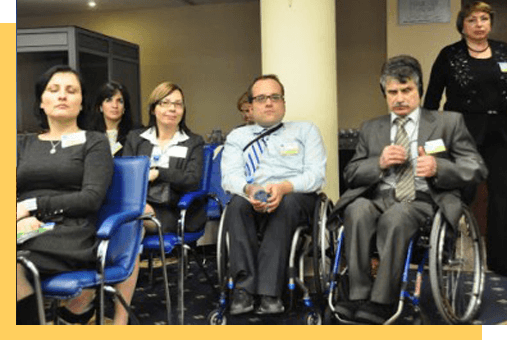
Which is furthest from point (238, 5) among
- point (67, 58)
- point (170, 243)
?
point (170, 243)

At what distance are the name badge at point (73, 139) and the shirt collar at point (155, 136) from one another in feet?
3.33

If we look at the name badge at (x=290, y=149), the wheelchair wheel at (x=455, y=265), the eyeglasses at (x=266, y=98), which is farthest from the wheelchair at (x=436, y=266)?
the eyeglasses at (x=266, y=98)

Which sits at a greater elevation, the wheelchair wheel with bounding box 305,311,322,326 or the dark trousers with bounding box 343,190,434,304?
the dark trousers with bounding box 343,190,434,304

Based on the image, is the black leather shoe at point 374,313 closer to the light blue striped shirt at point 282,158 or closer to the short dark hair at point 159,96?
the light blue striped shirt at point 282,158

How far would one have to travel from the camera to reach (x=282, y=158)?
11.3 feet

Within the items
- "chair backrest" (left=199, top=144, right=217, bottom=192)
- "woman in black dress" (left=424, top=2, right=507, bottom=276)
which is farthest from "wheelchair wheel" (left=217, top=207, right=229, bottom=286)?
"woman in black dress" (left=424, top=2, right=507, bottom=276)

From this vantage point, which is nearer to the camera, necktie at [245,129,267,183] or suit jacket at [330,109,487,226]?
suit jacket at [330,109,487,226]

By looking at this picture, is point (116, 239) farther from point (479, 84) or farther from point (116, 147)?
point (479, 84)

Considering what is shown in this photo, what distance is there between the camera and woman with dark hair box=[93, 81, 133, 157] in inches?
161

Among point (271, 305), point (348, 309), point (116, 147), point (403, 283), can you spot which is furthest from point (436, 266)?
point (116, 147)

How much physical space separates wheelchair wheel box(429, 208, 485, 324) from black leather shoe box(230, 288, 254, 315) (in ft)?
2.91

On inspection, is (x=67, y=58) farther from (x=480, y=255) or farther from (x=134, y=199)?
(x=480, y=255)

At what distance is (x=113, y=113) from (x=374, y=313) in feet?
7.13

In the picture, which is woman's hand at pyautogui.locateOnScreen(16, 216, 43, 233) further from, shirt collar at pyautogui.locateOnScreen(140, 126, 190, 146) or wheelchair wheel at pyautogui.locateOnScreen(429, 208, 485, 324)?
wheelchair wheel at pyautogui.locateOnScreen(429, 208, 485, 324)
